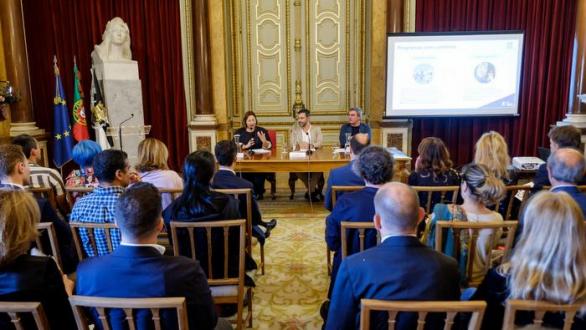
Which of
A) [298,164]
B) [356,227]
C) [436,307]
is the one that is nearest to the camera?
[436,307]

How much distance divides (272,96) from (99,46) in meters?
2.47

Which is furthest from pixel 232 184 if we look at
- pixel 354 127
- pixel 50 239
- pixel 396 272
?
pixel 354 127

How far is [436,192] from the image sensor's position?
A: 2.91 m

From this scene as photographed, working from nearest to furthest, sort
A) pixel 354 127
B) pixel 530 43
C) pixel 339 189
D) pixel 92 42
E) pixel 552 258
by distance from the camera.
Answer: pixel 552 258 < pixel 339 189 < pixel 354 127 < pixel 530 43 < pixel 92 42

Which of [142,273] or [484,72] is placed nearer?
[142,273]

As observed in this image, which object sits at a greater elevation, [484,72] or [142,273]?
[484,72]

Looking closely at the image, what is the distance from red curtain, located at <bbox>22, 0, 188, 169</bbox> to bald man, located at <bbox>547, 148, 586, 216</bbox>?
525 centimetres

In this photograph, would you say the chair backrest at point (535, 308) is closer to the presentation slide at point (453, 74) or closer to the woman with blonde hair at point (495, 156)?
the woman with blonde hair at point (495, 156)

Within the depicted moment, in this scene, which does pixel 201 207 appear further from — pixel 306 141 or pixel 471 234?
pixel 306 141

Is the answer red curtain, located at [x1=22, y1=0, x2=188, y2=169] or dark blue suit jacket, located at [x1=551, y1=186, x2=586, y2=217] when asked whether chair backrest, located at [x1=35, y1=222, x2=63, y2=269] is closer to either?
dark blue suit jacket, located at [x1=551, y1=186, x2=586, y2=217]

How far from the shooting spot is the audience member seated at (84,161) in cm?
301

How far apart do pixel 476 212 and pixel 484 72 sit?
431cm

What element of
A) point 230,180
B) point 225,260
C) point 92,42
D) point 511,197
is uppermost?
point 92,42

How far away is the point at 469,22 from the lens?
19.8 ft
